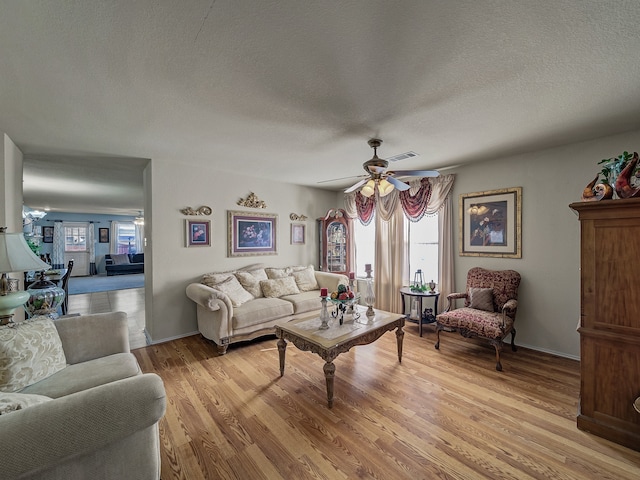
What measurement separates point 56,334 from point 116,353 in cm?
43

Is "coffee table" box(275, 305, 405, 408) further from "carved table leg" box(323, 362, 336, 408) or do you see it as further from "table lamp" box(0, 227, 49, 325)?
"table lamp" box(0, 227, 49, 325)

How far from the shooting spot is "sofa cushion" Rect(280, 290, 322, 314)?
3.90 meters

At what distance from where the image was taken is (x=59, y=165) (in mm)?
3881

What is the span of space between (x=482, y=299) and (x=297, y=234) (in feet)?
10.7

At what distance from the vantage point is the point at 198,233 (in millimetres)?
4008

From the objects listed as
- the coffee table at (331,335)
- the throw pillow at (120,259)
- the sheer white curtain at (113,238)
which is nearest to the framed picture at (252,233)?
the coffee table at (331,335)

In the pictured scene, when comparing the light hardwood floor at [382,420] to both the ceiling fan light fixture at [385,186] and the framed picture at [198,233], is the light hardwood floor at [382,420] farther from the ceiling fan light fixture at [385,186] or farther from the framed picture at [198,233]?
the ceiling fan light fixture at [385,186]

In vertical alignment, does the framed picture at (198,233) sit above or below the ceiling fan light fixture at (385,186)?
below

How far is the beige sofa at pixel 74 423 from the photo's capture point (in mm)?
979

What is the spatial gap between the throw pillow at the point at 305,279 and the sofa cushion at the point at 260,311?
2.19 ft

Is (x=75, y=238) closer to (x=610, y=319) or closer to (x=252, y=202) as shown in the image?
Result: (x=252, y=202)

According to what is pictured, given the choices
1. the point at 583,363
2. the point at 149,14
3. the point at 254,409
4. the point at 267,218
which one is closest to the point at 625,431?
the point at 583,363

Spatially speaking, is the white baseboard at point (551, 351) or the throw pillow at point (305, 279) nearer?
the white baseboard at point (551, 351)

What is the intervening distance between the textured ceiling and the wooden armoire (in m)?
0.98
